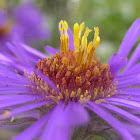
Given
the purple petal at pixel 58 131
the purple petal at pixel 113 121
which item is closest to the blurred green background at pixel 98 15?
the purple petal at pixel 113 121

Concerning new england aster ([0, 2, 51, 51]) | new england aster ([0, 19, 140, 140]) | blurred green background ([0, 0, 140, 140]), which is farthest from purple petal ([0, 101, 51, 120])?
new england aster ([0, 2, 51, 51])

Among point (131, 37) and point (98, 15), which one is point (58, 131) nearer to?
point (131, 37)

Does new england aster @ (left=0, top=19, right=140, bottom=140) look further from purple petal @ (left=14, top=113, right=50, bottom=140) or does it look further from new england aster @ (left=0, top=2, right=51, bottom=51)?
new england aster @ (left=0, top=2, right=51, bottom=51)

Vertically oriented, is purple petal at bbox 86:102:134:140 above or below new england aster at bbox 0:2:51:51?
below

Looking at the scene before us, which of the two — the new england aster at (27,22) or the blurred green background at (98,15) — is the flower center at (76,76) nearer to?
the blurred green background at (98,15)

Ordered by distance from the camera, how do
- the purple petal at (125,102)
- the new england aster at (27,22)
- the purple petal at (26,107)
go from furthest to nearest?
the new england aster at (27,22) → the purple petal at (125,102) → the purple petal at (26,107)

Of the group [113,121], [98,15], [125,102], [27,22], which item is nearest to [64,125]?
[113,121]
